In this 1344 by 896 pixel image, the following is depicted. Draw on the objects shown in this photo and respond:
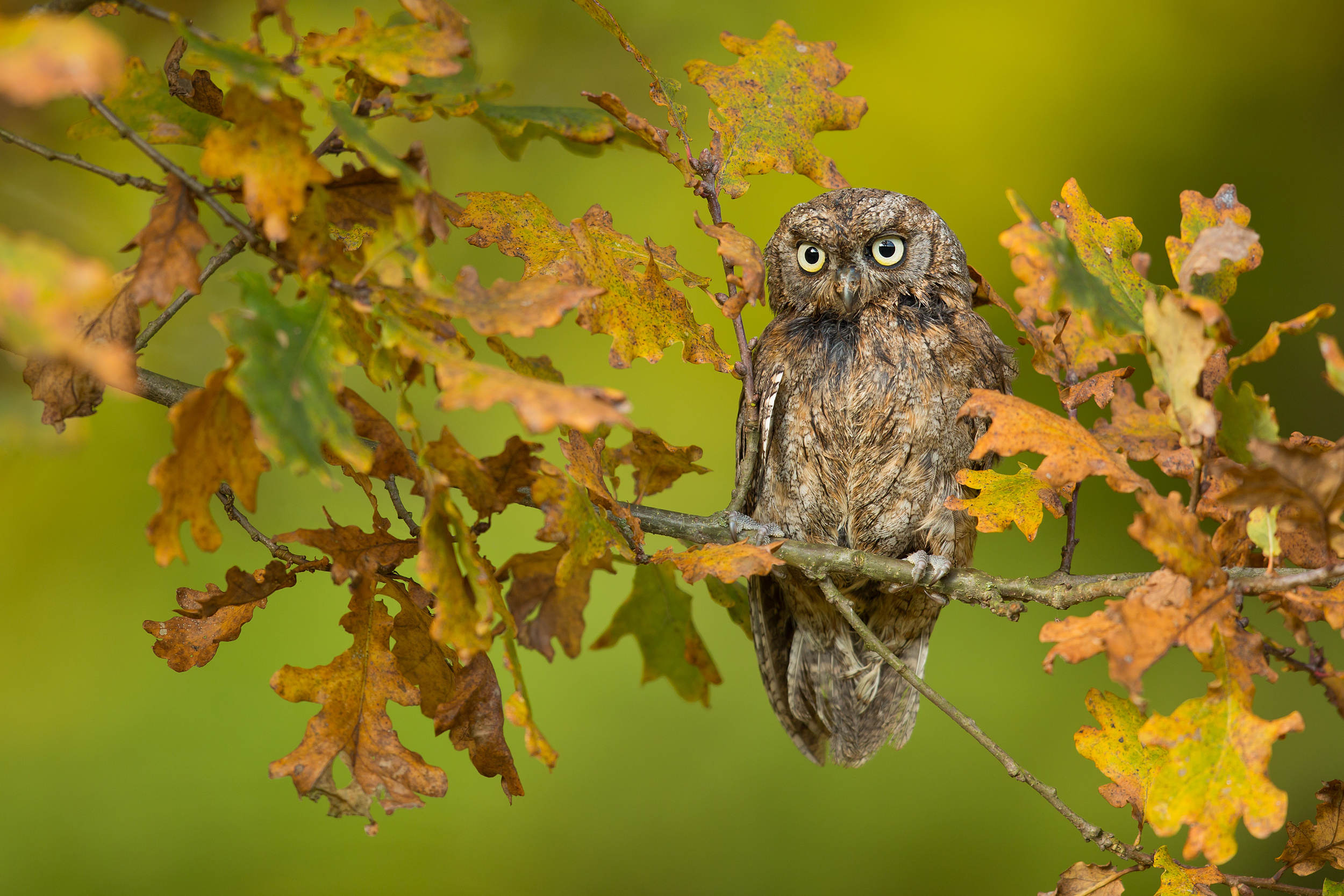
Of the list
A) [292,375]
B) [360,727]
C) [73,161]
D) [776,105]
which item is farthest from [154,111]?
[776,105]

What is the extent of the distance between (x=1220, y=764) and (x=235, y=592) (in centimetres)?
90

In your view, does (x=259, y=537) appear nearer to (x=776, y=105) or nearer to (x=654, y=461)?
(x=654, y=461)

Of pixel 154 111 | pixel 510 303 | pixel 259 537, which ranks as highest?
pixel 154 111

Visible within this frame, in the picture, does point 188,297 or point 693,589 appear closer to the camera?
point 188,297

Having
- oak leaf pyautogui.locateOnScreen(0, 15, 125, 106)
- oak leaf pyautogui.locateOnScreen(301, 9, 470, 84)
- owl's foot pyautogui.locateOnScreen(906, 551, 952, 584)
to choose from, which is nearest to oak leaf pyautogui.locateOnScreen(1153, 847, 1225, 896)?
owl's foot pyautogui.locateOnScreen(906, 551, 952, 584)

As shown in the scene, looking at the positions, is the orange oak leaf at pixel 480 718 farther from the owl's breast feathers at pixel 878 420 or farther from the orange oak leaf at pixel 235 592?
the owl's breast feathers at pixel 878 420

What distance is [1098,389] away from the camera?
1049 millimetres

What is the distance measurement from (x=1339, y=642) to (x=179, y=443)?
2924mm

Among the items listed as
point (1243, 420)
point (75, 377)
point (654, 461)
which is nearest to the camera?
point (1243, 420)

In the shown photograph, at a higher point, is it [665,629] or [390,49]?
[390,49]

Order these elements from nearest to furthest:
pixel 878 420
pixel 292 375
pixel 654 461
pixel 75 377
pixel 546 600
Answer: pixel 292 375
pixel 75 377
pixel 546 600
pixel 654 461
pixel 878 420

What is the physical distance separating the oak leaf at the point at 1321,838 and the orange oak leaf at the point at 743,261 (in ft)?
2.53

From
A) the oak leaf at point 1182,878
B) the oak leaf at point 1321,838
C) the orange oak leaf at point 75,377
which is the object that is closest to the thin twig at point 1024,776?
the oak leaf at point 1182,878

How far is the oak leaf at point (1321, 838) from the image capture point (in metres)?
0.98
